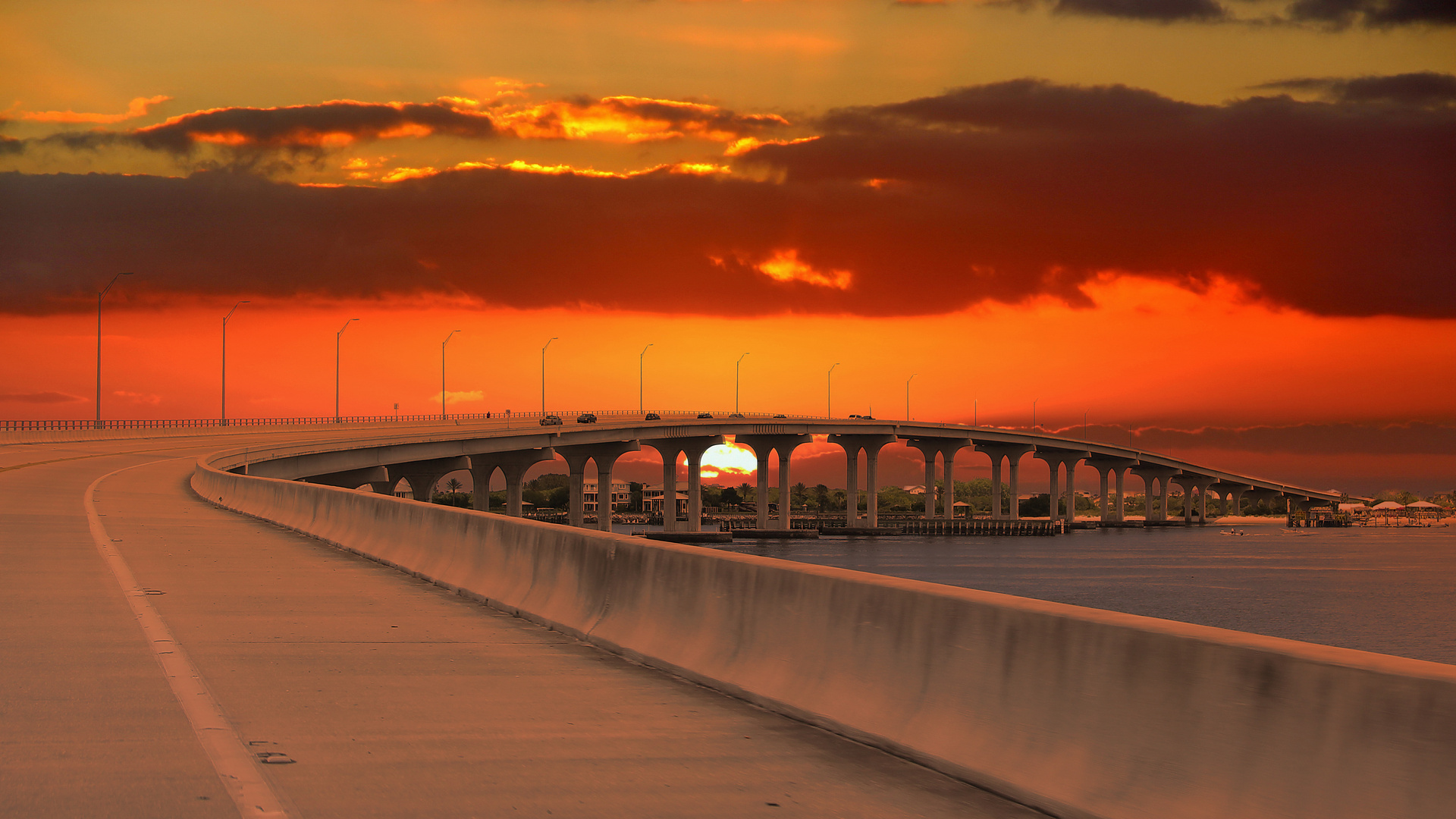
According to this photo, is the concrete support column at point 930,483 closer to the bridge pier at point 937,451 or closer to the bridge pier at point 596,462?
the bridge pier at point 937,451

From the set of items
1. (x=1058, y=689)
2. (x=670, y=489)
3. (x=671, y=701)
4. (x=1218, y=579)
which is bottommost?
(x=1218, y=579)

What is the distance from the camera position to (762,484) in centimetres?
15988

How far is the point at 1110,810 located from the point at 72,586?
43.9ft

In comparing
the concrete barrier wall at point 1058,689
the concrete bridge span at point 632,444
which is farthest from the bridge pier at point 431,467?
the concrete barrier wall at point 1058,689

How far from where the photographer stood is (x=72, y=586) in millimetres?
15570

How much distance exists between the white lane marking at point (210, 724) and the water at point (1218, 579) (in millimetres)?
37058

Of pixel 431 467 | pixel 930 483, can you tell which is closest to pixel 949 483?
pixel 930 483

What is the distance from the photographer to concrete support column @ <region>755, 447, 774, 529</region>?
152m

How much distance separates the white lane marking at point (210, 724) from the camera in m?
6.43

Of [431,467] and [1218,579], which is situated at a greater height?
[431,467]

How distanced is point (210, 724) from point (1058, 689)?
508 cm

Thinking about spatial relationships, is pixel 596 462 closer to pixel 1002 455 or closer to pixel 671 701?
pixel 1002 455

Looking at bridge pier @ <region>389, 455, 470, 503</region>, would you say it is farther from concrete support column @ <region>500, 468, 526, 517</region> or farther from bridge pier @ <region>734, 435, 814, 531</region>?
bridge pier @ <region>734, 435, 814, 531</region>

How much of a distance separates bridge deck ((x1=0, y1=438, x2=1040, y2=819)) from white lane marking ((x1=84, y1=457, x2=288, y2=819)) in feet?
0.25
